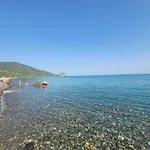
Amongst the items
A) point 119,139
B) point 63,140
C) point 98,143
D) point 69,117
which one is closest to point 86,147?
point 98,143

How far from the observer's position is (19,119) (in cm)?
1817

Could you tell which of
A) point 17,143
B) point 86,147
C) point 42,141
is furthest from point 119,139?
point 17,143

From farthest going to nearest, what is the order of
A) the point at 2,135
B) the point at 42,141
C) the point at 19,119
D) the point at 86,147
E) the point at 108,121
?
the point at 19,119
the point at 108,121
the point at 2,135
the point at 42,141
the point at 86,147

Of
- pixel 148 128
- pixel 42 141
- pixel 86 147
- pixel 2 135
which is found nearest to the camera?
pixel 86 147

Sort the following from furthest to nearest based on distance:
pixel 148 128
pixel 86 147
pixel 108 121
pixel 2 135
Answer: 1. pixel 108 121
2. pixel 148 128
3. pixel 2 135
4. pixel 86 147

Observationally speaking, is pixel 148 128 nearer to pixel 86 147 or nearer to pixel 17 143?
pixel 86 147

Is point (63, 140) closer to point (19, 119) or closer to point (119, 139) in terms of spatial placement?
point (119, 139)

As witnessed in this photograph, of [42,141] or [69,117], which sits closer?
[42,141]

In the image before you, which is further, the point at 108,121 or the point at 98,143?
the point at 108,121

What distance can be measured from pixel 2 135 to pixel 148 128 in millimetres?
16897

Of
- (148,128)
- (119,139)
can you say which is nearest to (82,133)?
(119,139)

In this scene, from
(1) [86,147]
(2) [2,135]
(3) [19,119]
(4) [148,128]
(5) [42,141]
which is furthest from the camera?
(3) [19,119]

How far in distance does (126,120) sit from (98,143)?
25.0 feet

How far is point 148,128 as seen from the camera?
14.6 m
